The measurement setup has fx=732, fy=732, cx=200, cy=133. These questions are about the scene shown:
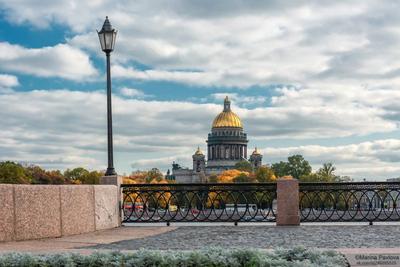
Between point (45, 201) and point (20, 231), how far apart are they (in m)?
1.06

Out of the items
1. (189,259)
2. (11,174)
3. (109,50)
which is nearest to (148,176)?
(11,174)

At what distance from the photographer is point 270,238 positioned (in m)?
14.8

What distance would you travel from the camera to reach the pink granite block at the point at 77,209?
51.6ft

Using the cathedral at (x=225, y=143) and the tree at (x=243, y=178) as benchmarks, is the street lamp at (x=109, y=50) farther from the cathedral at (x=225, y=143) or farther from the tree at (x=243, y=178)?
the cathedral at (x=225, y=143)

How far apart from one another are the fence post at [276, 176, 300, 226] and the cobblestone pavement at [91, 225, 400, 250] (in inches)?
33.3

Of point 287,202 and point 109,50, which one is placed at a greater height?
point 109,50

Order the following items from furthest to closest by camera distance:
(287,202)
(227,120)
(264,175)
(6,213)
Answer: (227,120), (264,175), (287,202), (6,213)

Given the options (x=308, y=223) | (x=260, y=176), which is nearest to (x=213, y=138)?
(x=260, y=176)

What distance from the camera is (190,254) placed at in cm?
854

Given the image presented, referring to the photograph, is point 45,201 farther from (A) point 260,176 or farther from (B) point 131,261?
(A) point 260,176

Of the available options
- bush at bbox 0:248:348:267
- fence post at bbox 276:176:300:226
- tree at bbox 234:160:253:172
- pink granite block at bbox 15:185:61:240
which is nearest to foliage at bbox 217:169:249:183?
tree at bbox 234:160:253:172

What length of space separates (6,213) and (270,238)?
204 inches

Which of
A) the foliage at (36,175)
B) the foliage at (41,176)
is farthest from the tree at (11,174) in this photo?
the foliage at (41,176)

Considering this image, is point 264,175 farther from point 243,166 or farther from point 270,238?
point 270,238
